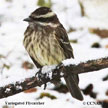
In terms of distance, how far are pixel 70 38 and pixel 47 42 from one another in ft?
8.92

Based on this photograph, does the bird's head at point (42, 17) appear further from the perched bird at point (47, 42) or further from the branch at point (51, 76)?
the branch at point (51, 76)

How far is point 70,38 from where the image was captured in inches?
340

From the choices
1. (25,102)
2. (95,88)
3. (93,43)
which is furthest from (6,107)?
(93,43)

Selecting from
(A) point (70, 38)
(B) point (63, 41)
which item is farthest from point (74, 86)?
(A) point (70, 38)

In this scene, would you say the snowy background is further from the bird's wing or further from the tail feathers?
the tail feathers

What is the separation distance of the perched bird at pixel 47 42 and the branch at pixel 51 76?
0.32 m

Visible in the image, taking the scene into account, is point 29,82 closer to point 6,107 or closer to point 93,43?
point 6,107

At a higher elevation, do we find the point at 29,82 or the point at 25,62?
the point at 29,82

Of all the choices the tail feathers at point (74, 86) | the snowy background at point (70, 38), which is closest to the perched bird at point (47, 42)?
the tail feathers at point (74, 86)

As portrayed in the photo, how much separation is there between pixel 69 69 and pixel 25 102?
1601mm

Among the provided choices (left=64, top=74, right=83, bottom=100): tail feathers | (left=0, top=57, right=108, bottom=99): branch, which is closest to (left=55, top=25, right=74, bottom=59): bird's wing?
(left=64, top=74, right=83, bottom=100): tail feathers

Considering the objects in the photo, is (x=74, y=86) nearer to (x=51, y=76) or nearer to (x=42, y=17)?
(x=51, y=76)

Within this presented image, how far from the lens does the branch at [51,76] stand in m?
5.36

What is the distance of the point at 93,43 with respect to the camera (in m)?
8.54
